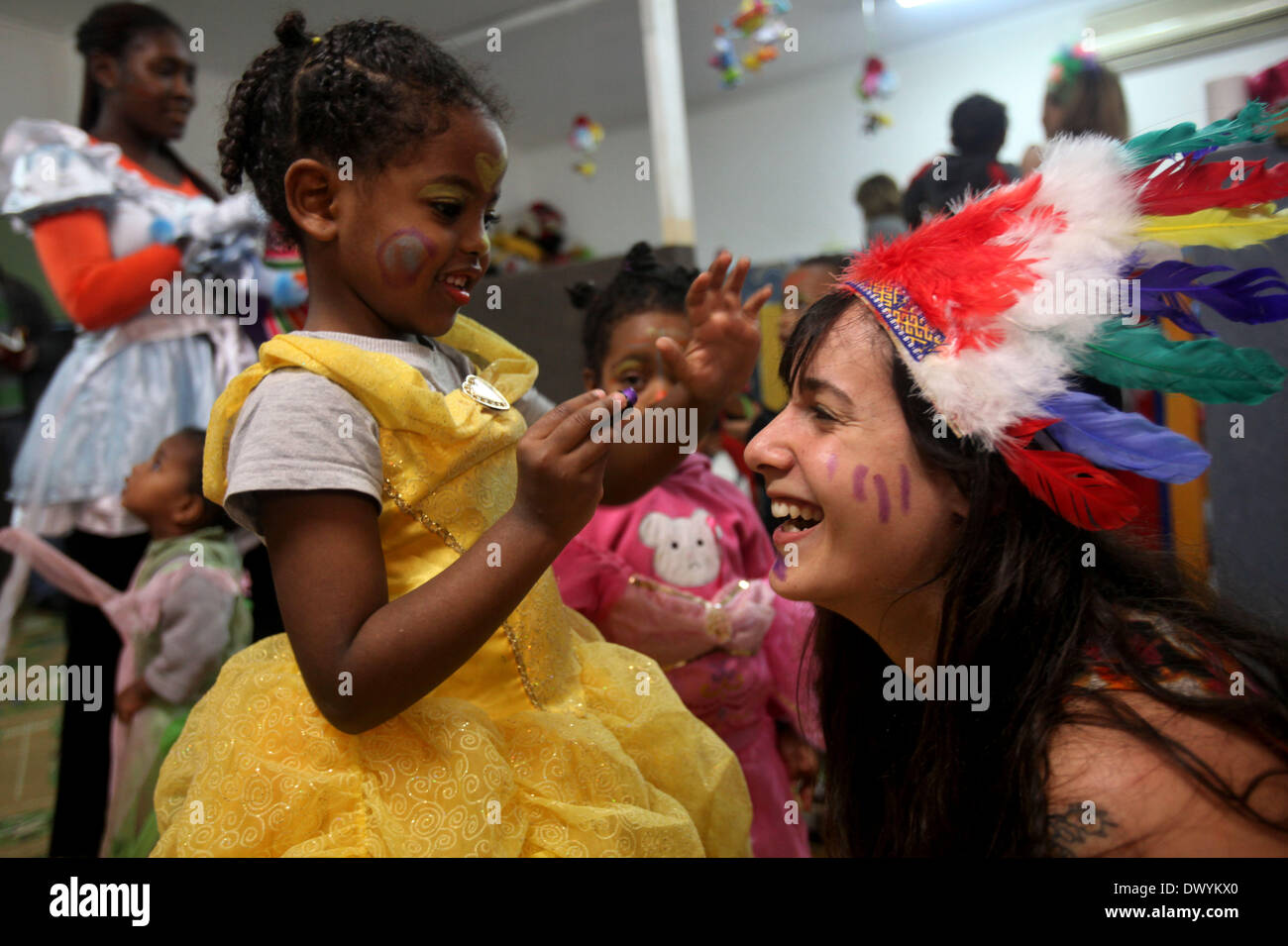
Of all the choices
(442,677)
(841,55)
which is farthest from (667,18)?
(841,55)

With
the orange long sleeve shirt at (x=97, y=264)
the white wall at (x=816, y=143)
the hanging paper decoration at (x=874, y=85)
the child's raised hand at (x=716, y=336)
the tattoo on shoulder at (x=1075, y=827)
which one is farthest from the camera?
the white wall at (x=816, y=143)

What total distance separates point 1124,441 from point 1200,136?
13.3 inches

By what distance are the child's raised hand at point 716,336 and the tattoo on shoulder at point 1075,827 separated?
0.63 meters

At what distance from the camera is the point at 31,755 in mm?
1534

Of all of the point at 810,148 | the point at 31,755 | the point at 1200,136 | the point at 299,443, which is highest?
the point at 810,148

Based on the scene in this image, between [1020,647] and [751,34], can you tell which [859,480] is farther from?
[751,34]

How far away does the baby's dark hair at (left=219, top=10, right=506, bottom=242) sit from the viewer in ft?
3.14

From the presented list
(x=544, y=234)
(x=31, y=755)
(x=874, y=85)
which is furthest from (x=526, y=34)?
(x=544, y=234)

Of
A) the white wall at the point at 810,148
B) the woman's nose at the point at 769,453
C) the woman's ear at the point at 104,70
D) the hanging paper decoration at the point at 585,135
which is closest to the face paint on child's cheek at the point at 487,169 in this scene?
the woman's nose at the point at 769,453

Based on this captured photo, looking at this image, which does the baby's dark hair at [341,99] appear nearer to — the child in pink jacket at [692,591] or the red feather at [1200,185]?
the child in pink jacket at [692,591]

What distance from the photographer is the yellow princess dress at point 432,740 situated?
0.92 meters

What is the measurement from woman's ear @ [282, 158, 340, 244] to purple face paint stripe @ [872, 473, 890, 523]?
60 centimetres
